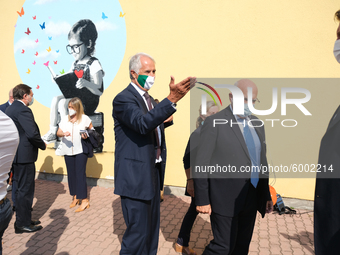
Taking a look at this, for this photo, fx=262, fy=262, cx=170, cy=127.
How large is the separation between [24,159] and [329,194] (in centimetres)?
406

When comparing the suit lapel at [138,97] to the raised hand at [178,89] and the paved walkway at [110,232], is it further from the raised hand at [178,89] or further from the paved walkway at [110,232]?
the paved walkway at [110,232]

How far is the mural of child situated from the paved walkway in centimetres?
263

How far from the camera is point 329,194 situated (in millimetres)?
1542

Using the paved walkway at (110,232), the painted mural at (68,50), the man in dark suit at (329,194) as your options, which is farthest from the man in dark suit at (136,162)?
the painted mural at (68,50)

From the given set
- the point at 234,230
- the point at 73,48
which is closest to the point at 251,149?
the point at 234,230

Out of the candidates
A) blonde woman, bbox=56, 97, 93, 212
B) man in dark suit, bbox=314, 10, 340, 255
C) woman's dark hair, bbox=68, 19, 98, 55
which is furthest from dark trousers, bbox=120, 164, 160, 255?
woman's dark hair, bbox=68, 19, 98, 55

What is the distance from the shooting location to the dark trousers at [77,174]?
5.08 meters

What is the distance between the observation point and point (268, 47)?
16.8 feet

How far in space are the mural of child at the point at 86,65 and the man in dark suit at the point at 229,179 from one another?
4765 mm

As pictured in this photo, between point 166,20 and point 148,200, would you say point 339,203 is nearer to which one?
point 148,200

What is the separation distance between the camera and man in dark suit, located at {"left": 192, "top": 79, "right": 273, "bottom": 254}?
2369 mm

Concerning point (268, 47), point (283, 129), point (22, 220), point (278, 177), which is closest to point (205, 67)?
point (268, 47)

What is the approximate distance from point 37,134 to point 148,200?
2.55m

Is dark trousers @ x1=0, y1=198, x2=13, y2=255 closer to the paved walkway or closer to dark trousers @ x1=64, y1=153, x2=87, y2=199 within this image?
the paved walkway
